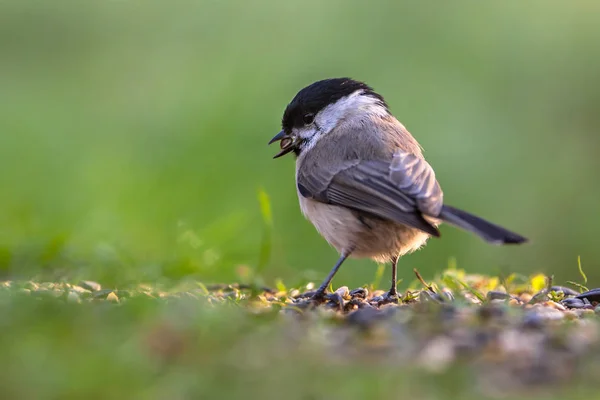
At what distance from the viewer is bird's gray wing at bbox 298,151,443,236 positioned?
4.12 metres

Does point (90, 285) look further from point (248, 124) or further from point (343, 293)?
point (248, 124)

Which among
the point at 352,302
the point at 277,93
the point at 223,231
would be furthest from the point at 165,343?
the point at 277,93

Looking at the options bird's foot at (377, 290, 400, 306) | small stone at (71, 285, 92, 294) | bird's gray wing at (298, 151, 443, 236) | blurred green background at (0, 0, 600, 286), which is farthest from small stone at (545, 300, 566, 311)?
small stone at (71, 285, 92, 294)

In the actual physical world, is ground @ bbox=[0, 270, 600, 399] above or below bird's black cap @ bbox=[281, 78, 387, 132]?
below

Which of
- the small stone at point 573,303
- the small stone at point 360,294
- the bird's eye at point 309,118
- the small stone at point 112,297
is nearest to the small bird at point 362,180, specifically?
the bird's eye at point 309,118

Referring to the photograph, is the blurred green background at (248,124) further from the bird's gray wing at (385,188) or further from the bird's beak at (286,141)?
the bird's gray wing at (385,188)

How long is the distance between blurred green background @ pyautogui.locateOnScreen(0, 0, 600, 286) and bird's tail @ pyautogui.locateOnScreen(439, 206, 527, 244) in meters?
1.47

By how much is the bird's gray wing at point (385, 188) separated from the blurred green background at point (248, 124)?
70cm

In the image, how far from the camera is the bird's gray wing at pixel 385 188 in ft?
13.5

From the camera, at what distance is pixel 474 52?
1054 cm

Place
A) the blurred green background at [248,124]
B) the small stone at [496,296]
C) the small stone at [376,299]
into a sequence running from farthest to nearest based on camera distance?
the blurred green background at [248,124] → the small stone at [376,299] → the small stone at [496,296]

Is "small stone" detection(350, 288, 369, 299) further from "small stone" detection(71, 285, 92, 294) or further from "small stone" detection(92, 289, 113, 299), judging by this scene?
"small stone" detection(71, 285, 92, 294)

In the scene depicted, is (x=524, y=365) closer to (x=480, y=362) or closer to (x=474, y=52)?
(x=480, y=362)

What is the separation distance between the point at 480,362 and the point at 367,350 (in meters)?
0.38
